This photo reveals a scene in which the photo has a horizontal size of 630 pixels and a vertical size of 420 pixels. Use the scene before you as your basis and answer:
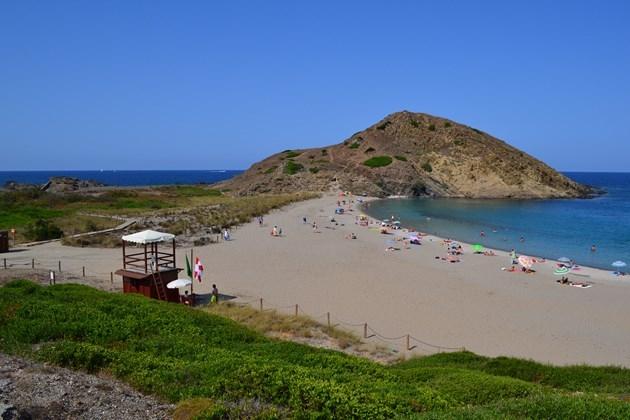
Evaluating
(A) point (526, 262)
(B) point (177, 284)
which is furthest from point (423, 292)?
(B) point (177, 284)

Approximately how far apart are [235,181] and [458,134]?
4937 centimetres

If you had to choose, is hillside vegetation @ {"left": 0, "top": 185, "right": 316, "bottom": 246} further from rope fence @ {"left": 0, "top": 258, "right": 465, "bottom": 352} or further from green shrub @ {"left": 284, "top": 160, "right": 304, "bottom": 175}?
green shrub @ {"left": 284, "top": 160, "right": 304, "bottom": 175}

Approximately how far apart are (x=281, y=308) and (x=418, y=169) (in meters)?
82.0

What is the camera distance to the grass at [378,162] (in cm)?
9588

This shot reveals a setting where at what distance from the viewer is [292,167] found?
318 feet

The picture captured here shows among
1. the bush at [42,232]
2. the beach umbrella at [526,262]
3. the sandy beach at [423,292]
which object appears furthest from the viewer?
the bush at [42,232]

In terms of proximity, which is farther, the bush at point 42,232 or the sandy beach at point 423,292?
the bush at point 42,232

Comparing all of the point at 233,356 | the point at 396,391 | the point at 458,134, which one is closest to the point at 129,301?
the point at 233,356

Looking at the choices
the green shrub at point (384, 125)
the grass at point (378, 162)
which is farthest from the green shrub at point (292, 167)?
A: the green shrub at point (384, 125)

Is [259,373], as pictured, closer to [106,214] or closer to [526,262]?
[526,262]

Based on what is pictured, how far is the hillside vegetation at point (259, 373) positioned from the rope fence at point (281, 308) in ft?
11.7

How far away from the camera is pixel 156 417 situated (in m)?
6.42

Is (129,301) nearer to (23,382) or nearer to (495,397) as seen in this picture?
(23,382)

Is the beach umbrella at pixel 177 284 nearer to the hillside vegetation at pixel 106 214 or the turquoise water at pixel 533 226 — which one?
the hillside vegetation at pixel 106 214
